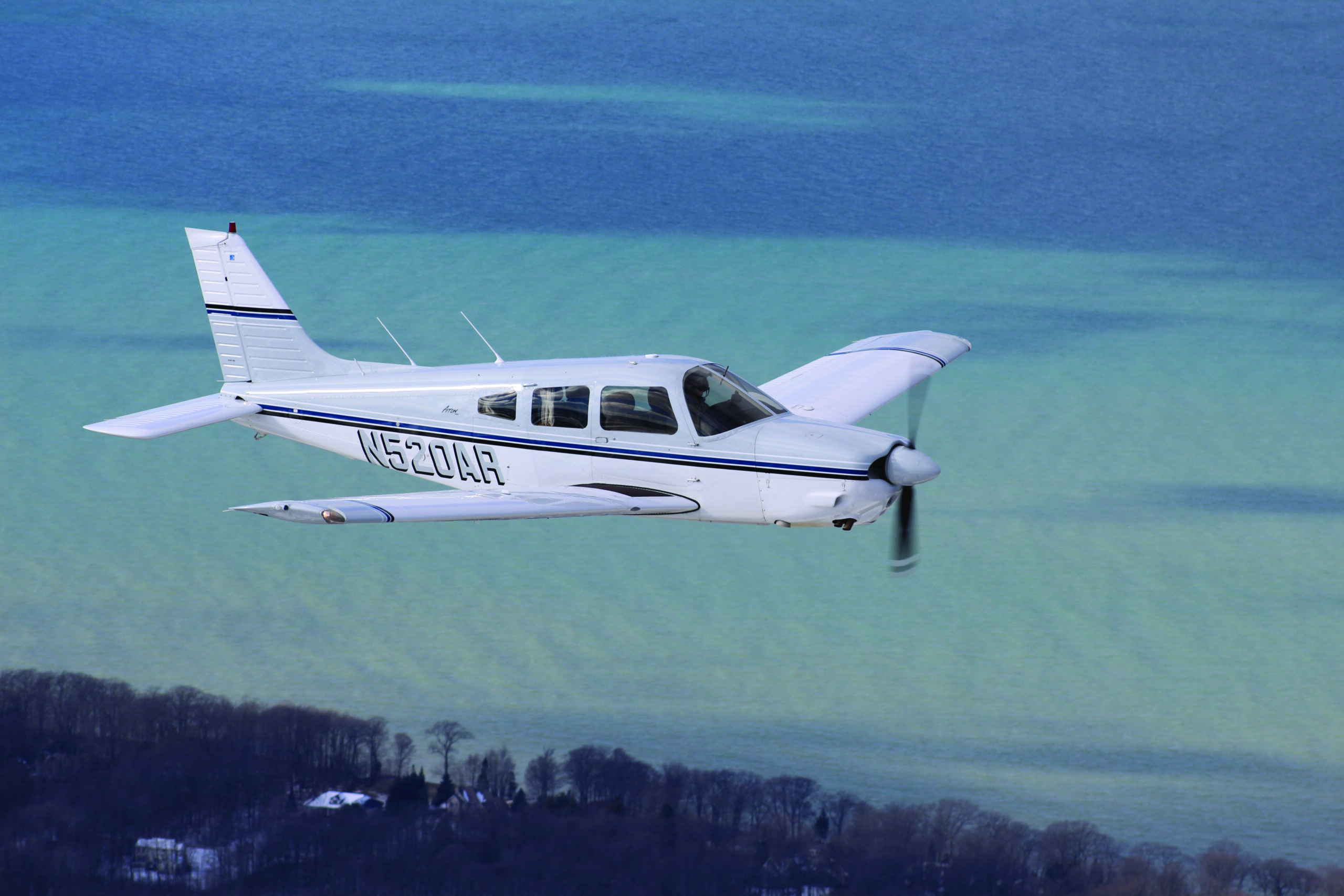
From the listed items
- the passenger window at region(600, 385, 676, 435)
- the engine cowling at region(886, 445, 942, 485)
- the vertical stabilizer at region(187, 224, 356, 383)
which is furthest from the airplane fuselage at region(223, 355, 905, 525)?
the vertical stabilizer at region(187, 224, 356, 383)

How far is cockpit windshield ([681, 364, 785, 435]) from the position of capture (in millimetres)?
24016

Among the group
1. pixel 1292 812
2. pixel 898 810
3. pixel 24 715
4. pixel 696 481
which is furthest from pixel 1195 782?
pixel 24 715

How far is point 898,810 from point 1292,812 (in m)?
55.2

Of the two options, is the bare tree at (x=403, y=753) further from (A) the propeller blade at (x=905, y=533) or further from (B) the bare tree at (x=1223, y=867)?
(A) the propeller blade at (x=905, y=533)

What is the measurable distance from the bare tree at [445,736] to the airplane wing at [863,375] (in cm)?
9254

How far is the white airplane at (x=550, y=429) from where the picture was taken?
76.3 ft

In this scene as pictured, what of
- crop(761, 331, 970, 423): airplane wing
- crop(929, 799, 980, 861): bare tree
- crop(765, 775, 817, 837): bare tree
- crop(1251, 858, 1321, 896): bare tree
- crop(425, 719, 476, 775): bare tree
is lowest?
crop(1251, 858, 1321, 896): bare tree

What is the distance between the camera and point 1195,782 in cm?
7156

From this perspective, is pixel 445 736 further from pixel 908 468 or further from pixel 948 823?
pixel 908 468

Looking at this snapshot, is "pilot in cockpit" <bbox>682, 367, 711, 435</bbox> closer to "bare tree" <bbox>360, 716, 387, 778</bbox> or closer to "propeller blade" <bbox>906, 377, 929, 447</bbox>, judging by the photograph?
"propeller blade" <bbox>906, 377, 929, 447</bbox>

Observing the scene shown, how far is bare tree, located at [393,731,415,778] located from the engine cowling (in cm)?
11028

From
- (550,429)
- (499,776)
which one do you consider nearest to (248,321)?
(550,429)

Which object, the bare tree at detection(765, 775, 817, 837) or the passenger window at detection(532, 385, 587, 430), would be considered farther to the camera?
the bare tree at detection(765, 775, 817, 837)

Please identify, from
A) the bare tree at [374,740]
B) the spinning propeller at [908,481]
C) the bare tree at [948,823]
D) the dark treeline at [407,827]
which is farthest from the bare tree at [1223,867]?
the spinning propeller at [908,481]
